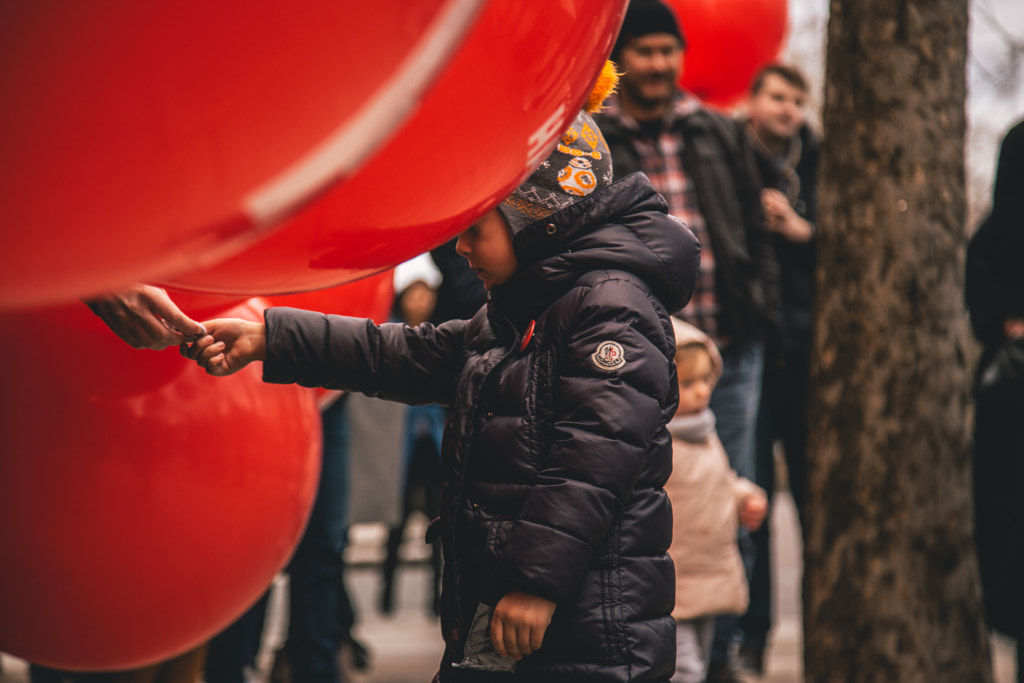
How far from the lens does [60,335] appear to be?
59.5 inches

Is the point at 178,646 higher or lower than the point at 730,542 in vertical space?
lower

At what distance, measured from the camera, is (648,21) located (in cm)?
302

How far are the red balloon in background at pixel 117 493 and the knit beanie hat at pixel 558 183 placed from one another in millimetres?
452

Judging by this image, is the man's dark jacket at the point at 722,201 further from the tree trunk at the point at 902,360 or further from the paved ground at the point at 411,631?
the paved ground at the point at 411,631

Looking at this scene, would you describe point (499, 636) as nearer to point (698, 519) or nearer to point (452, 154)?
point (452, 154)

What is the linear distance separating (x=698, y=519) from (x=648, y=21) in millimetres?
1363

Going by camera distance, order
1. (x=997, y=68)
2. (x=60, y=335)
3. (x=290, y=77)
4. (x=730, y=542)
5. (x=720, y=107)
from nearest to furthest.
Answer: (x=290, y=77) → (x=60, y=335) → (x=730, y=542) → (x=720, y=107) → (x=997, y=68)

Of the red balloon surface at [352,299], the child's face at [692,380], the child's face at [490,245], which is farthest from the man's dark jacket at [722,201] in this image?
the child's face at [490,245]

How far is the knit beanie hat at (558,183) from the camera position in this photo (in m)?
1.70

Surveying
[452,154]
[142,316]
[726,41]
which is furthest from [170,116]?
[726,41]

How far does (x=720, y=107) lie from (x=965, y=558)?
6.45 feet

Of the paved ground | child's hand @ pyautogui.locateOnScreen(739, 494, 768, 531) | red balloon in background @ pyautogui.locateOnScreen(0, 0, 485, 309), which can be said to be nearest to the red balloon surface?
child's hand @ pyautogui.locateOnScreen(739, 494, 768, 531)

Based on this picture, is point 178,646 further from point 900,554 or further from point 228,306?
point 900,554

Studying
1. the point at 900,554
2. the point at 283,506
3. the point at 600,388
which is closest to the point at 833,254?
the point at 900,554
